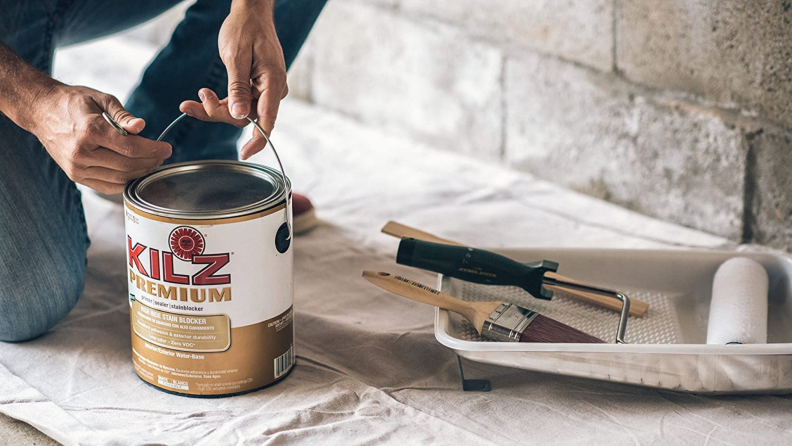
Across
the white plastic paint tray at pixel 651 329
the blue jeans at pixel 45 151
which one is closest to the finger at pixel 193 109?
the blue jeans at pixel 45 151

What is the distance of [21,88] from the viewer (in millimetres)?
1009

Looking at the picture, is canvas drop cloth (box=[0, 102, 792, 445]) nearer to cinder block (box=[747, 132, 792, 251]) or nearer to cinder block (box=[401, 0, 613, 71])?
cinder block (box=[747, 132, 792, 251])

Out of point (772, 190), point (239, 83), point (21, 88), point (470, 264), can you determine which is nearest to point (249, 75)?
point (239, 83)

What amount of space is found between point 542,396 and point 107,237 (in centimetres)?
86

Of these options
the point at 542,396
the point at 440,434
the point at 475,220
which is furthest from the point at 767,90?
the point at 440,434

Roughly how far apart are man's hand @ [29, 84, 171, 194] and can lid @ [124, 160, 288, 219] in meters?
0.03

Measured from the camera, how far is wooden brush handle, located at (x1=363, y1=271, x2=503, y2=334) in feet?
3.54

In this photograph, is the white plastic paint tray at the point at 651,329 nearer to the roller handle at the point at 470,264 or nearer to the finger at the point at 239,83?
the roller handle at the point at 470,264

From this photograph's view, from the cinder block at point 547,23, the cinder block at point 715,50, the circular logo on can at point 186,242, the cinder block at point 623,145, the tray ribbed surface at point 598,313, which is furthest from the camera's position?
the cinder block at point 547,23

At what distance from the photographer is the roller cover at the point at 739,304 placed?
1.03 m

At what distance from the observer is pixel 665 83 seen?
1.52m

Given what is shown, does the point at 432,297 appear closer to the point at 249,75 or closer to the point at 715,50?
the point at 249,75

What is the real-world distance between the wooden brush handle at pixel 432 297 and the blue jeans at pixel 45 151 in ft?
1.48

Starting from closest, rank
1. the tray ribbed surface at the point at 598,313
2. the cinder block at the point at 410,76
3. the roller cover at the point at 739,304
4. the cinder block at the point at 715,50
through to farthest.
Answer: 1. the roller cover at the point at 739,304
2. the tray ribbed surface at the point at 598,313
3. the cinder block at the point at 715,50
4. the cinder block at the point at 410,76
